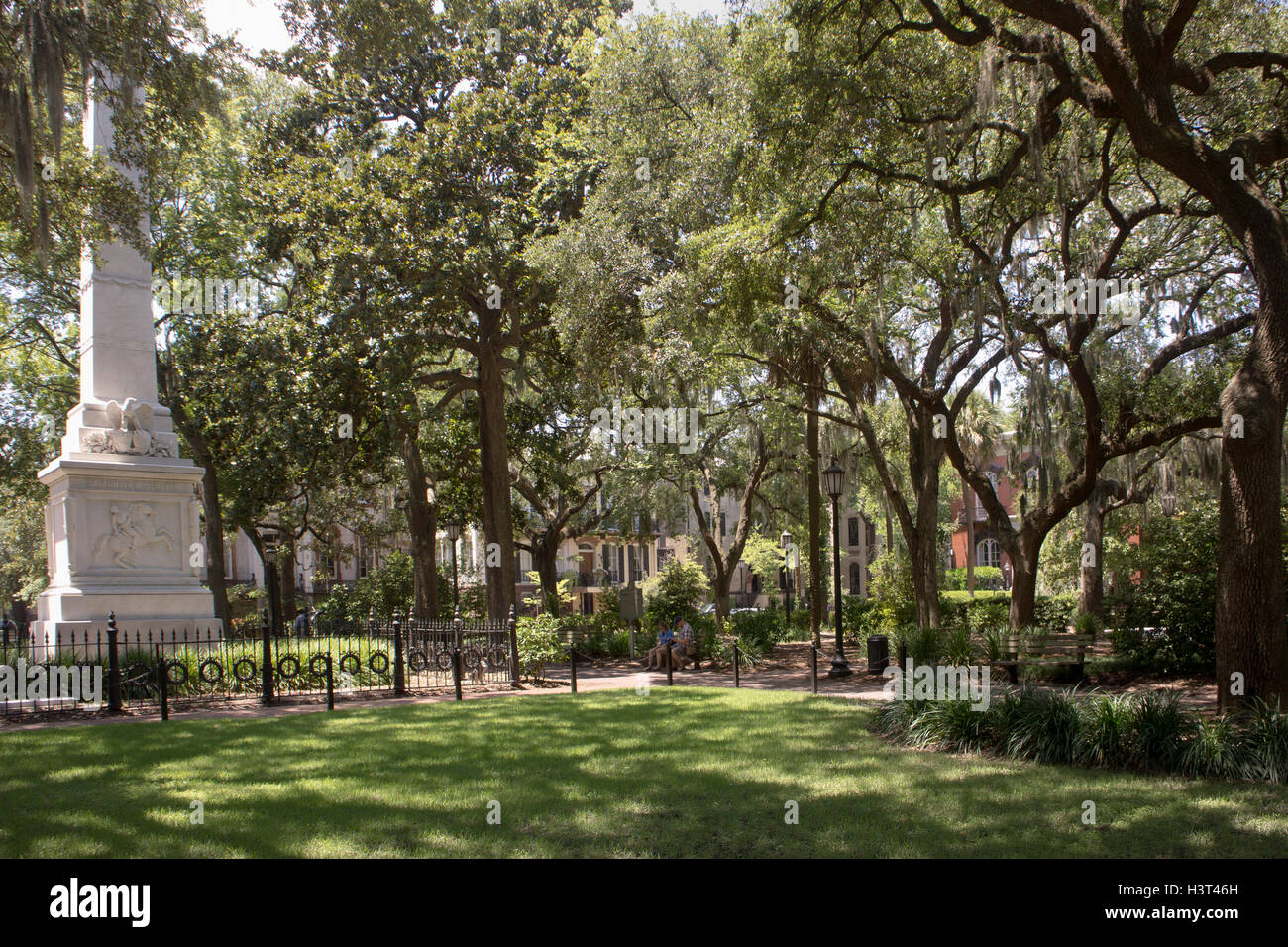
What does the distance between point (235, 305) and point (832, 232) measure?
22618 mm

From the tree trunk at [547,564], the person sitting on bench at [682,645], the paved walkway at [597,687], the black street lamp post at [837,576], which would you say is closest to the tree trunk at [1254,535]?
the paved walkway at [597,687]

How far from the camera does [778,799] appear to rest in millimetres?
8133

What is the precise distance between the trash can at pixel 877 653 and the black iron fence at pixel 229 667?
7.47 m

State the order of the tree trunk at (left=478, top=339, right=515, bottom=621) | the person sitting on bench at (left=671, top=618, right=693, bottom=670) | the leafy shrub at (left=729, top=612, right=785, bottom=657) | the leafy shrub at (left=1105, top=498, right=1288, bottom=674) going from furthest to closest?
the leafy shrub at (left=729, top=612, right=785, bottom=657) < the tree trunk at (left=478, top=339, right=515, bottom=621) < the person sitting on bench at (left=671, top=618, right=693, bottom=670) < the leafy shrub at (left=1105, top=498, right=1288, bottom=674)

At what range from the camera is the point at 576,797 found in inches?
320

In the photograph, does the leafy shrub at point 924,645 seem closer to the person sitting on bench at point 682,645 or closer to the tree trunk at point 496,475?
the person sitting on bench at point 682,645

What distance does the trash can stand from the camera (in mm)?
19156

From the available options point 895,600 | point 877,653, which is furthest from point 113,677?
point 895,600

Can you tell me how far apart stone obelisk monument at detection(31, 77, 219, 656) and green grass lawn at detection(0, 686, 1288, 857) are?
4.59 meters

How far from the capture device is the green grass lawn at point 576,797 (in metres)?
6.68

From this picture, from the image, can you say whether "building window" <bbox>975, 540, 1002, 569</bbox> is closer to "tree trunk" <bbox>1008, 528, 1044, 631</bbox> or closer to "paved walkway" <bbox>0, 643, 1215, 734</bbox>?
"paved walkway" <bbox>0, 643, 1215, 734</bbox>

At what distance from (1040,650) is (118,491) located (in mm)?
16772

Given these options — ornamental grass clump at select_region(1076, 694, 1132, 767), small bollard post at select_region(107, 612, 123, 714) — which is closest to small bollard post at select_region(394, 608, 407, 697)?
small bollard post at select_region(107, 612, 123, 714)
